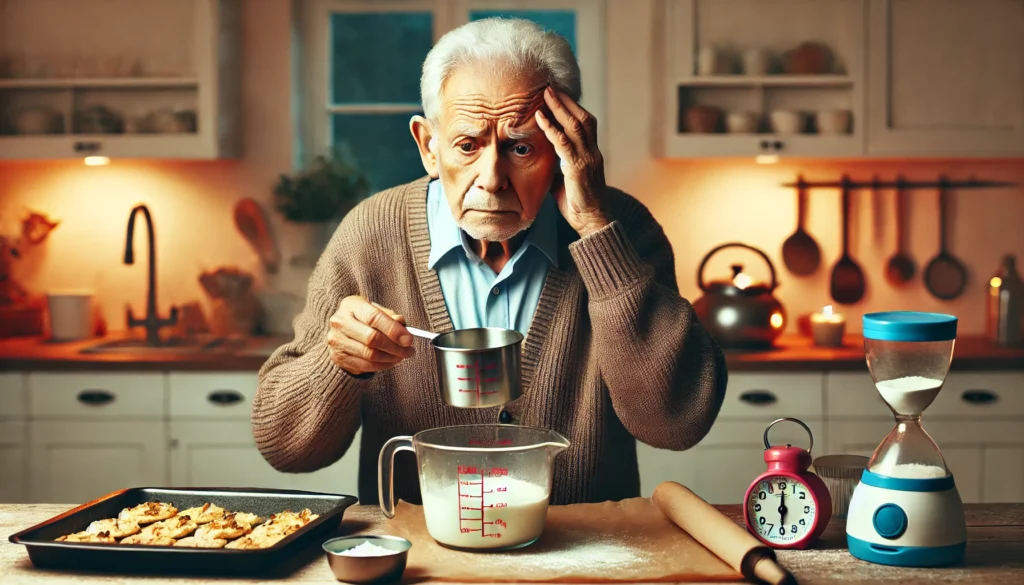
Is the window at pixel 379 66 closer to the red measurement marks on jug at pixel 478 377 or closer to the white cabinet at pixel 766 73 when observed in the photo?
the white cabinet at pixel 766 73

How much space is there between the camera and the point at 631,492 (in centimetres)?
193

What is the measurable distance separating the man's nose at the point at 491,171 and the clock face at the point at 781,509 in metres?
→ 0.61

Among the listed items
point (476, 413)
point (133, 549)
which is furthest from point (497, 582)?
point (476, 413)

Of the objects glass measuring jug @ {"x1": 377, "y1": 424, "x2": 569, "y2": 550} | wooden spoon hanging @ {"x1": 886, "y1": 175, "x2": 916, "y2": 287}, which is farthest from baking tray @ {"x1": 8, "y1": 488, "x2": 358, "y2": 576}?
wooden spoon hanging @ {"x1": 886, "y1": 175, "x2": 916, "y2": 287}

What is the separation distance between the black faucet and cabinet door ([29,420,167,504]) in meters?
0.37

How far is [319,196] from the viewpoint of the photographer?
12.2ft

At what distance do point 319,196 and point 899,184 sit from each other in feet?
6.93

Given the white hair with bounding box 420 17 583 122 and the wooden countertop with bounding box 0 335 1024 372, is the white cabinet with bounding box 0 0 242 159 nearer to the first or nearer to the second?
the wooden countertop with bounding box 0 335 1024 372

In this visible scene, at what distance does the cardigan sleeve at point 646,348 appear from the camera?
63.8 inches

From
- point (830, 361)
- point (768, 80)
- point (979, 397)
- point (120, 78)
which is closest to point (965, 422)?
point (979, 397)

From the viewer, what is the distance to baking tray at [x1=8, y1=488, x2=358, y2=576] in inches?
49.2

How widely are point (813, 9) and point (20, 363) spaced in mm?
2862

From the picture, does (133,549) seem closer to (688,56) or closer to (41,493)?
(41,493)

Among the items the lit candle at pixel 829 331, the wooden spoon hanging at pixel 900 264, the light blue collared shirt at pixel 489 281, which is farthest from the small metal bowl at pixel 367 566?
the wooden spoon hanging at pixel 900 264
